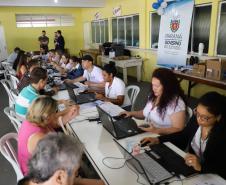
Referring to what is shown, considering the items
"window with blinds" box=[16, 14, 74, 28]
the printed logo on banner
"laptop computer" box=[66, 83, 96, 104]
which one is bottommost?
"laptop computer" box=[66, 83, 96, 104]

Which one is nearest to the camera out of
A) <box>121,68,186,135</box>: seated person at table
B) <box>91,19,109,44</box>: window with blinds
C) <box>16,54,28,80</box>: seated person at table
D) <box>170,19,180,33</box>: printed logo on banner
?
<box>121,68,186,135</box>: seated person at table

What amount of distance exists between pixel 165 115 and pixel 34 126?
1.12 meters

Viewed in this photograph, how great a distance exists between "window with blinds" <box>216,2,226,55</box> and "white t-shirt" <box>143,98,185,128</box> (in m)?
Answer: 2.93

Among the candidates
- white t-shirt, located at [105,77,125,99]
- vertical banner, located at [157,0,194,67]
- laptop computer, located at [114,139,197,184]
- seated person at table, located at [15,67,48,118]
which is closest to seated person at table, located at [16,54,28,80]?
seated person at table, located at [15,67,48,118]

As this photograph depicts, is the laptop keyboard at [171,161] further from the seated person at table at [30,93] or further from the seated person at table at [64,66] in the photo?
the seated person at table at [64,66]

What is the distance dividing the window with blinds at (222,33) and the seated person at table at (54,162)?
420cm

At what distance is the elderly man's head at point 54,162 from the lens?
93 cm

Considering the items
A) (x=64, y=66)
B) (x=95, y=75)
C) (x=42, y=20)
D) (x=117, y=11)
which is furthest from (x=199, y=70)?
(x=42, y=20)

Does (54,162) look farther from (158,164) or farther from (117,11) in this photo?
(117,11)

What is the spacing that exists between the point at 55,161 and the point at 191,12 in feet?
15.2

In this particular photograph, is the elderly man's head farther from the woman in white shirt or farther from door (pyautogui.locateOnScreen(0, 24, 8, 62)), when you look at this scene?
door (pyautogui.locateOnScreen(0, 24, 8, 62))

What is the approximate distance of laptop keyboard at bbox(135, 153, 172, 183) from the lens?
1.26 meters

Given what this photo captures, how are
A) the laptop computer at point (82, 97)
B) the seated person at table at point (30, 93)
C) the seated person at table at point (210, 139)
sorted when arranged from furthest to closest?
1. the laptop computer at point (82, 97)
2. the seated person at table at point (30, 93)
3. the seated person at table at point (210, 139)

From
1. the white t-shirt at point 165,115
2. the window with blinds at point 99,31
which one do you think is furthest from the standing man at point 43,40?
the white t-shirt at point 165,115
